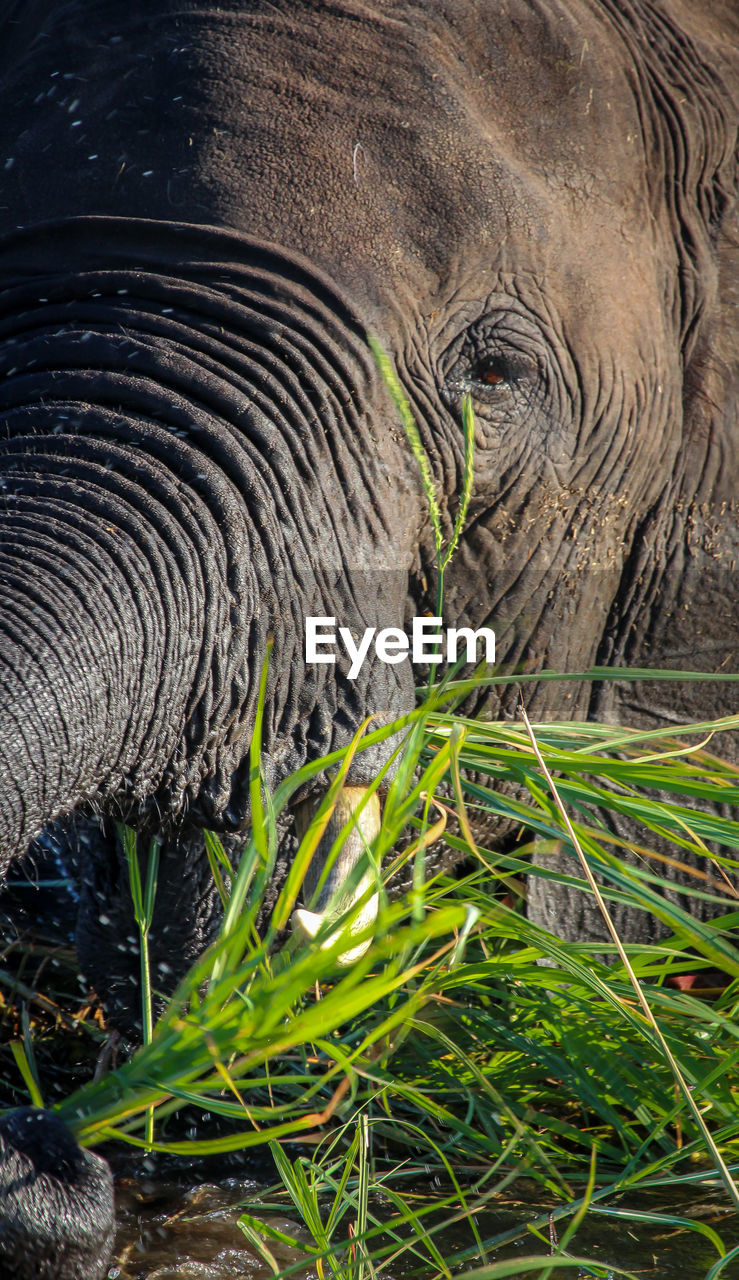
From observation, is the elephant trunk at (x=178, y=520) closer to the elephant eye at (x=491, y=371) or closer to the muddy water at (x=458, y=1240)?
the elephant eye at (x=491, y=371)

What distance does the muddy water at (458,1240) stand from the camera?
1.77 m

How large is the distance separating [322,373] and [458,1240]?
1156 millimetres

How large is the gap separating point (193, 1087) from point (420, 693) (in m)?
0.85

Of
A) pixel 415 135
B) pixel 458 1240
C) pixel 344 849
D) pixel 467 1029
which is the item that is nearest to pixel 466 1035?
pixel 467 1029

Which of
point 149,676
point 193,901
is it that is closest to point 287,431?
point 149,676

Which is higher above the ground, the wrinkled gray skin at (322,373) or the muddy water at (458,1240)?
the wrinkled gray skin at (322,373)

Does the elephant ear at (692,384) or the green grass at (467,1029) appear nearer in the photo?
the green grass at (467,1029)

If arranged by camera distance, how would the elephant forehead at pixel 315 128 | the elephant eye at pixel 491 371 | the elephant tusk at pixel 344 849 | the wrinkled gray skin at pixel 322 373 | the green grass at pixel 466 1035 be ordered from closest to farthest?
the green grass at pixel 466 1035
the wrinkled gray skin at pixel 322 373
the elephant tusk at pixel 344 849
the elephant forehead at pixel 315 128
the elephant eye at pixel 491 371

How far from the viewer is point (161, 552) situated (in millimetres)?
1583

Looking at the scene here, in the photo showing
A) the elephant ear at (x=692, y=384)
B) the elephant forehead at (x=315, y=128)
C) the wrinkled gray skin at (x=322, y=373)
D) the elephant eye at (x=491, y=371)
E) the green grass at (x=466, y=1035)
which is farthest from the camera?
the elephant ear at (x=692, y=384)

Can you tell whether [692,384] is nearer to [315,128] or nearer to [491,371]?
[491,371]

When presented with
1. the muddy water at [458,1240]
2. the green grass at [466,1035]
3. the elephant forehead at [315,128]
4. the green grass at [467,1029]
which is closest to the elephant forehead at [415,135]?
the elephant forehead at [315,128]

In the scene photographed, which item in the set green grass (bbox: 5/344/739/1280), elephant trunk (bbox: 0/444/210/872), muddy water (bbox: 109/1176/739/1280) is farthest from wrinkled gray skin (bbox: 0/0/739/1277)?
muddy water (bbox: 109/1176/739/1280)

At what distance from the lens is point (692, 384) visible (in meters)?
2.35
